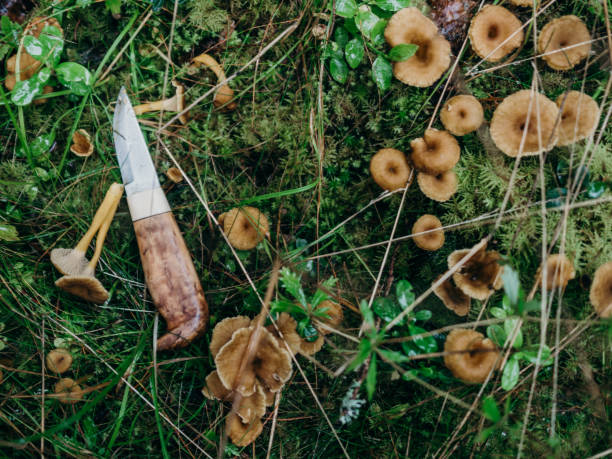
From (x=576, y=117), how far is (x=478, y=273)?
3.90 ft

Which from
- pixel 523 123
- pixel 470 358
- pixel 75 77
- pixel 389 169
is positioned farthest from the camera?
pixel 75 77

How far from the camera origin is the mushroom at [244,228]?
2834 millimetres

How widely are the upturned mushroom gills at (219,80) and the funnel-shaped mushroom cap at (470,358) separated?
7.56 feet

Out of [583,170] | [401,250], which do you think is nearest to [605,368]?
[583,170]

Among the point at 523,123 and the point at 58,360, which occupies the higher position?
the point at 523,123

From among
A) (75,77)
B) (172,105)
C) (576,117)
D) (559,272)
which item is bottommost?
(559,272)

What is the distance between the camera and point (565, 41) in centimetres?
273

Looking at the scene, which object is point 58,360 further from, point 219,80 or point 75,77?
point 219,80

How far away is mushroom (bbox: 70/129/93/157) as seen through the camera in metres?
2.96

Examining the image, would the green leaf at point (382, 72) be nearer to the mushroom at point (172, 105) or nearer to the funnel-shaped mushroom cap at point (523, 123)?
the funnel-shaped mushroom cap at point (523, 123)

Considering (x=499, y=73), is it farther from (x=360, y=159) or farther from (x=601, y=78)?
(x=360, y=159)

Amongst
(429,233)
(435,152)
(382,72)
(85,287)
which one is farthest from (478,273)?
(85,287)

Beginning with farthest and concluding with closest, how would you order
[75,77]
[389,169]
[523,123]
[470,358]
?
1. [75,77]
2. [389,169]
3. [523,123]
4. [470,358]

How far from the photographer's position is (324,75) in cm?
299
